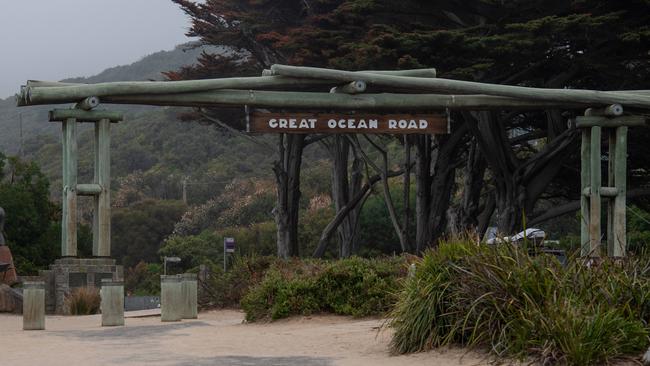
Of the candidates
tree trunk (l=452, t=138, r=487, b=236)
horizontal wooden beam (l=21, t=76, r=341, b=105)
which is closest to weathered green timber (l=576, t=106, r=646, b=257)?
horizontal wooden beam (l=21, t=76, r=341, b=105)

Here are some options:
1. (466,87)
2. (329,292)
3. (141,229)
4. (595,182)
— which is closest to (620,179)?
(595,182)

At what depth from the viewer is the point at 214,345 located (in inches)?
590

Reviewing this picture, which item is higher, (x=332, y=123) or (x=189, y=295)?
(x=332, y=123)

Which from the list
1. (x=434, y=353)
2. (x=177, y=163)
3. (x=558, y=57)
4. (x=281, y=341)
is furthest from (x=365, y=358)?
(x=177, y=163)

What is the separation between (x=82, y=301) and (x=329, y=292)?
5.49 meters

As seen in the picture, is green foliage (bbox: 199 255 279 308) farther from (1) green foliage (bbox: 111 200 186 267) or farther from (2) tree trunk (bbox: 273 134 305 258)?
(1) green foliage (bbox: 111 200 186 267)

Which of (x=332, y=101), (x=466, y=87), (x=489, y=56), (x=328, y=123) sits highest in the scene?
(x=489, y=56)

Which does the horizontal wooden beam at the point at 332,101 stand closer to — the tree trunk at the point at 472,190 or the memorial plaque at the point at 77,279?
the memorial plaque at the point at 77,279

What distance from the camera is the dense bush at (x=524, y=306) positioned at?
38.4 feet

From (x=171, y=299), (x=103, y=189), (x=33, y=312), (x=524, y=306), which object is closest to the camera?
(x=524, y=306)

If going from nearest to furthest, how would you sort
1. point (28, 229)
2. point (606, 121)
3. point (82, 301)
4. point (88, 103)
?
point (88, 103)
point (82, 301)
point (606, 121)
point (28, 229)

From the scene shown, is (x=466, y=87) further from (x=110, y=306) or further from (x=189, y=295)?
(x=110, y=306)

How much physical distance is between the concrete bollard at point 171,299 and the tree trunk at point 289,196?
59.4 feet

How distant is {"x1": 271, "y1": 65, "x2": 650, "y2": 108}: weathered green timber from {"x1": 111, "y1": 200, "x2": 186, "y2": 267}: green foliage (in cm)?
3755
